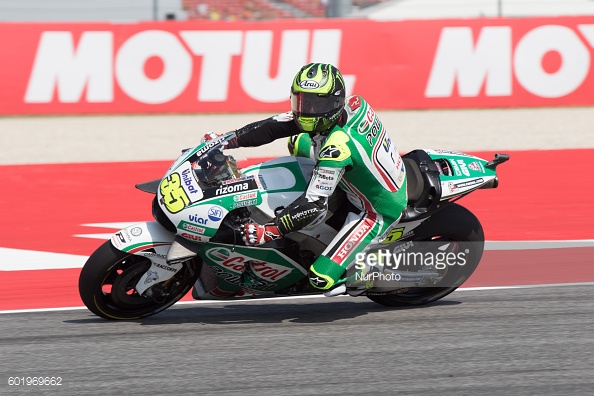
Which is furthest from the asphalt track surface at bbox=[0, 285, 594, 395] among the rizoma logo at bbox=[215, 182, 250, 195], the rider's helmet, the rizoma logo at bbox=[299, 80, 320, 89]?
the rizoma logo at bbox=[299, 80, 320, 89]

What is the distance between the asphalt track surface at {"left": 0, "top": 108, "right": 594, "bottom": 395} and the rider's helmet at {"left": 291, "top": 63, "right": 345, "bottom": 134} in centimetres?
130

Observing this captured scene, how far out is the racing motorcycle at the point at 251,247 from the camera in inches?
207

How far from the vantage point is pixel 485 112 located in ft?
50.7

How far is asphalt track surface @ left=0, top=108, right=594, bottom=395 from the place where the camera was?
14.7 feet

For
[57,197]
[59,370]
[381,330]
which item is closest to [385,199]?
[381,330]

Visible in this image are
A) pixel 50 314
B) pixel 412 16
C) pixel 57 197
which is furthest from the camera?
pixel 412 16

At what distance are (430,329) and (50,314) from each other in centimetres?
254

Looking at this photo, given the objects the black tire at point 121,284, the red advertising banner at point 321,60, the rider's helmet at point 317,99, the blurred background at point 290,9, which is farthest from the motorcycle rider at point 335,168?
the blurred background at point 290,9

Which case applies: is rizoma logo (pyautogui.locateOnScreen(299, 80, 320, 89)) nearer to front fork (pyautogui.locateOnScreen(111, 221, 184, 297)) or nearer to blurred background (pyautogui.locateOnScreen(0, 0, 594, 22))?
front fork (pyautogui.locateOnScreen(111, 221, 184, 297))

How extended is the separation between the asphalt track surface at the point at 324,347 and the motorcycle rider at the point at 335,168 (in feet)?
1.63

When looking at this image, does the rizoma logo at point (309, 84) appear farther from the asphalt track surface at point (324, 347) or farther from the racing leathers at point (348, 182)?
the asphalt track surface at point (324, 347)

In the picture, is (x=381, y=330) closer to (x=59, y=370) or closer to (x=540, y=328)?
(x=540, y=328)

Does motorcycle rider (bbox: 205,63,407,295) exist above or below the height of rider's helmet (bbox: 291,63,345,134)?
below

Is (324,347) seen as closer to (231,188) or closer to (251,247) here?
(251,247)
